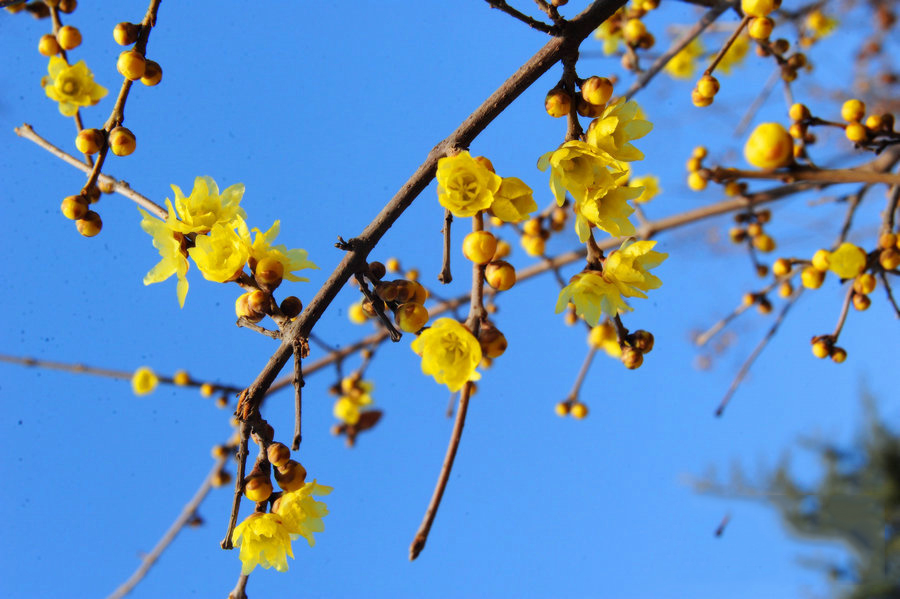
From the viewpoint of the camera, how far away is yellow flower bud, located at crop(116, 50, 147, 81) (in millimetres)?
1729

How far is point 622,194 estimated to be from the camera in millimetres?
1608

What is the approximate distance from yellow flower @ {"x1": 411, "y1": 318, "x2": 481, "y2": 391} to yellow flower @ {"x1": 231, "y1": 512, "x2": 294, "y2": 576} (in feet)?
1.75

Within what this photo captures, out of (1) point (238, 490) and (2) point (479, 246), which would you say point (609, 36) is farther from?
(1) point (238, 490)

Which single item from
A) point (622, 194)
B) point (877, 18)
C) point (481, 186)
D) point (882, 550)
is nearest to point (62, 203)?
point (481, 186)

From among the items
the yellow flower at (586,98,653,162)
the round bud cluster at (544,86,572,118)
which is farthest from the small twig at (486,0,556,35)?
the yellow flower at (586,98,653,162)

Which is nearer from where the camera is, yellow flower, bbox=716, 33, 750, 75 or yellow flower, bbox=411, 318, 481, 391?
yellow flower, bbox=411, 318, 481, 391

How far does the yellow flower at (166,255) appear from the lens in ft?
5.31

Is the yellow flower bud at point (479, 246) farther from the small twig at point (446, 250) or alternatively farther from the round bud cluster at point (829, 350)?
the round bud cluster at point (829, 350)

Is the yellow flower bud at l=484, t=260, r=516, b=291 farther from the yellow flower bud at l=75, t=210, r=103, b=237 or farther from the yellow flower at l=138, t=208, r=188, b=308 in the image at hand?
the yellow flower bud at l=75, t=210, r=103, b=237

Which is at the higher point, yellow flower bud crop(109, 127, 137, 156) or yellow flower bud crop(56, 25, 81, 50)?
yellow flower bud crop(56, 25, 81, 50)

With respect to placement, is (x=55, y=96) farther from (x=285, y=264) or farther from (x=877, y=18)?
(x=877, y=18)

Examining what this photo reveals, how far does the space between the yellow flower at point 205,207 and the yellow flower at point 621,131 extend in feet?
3.10

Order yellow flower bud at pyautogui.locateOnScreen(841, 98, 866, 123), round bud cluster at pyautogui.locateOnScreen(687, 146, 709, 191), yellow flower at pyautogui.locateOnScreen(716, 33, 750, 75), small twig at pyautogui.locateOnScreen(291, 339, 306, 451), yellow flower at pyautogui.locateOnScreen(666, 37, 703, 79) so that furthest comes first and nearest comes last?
yellow flower at pyautogui.locateOnScreen(666, 37, 703, 79)
yellow flower at pyautogui.locateOnScreen(716, 33, 750, 75)
round bud cluster at pyautogui.locateOnScreen(687, 146, 709, 191)
yellow flower bud at pyautogui.locateOnScreen(841, 98, 866, 123)
small twig at pyautogui.locateOnScreen(291, 339, 306, 451)

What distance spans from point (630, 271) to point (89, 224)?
152cm
